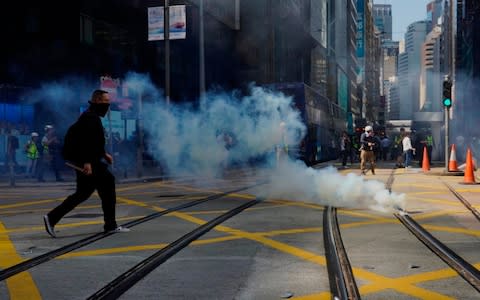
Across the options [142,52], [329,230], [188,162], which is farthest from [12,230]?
[142,52]

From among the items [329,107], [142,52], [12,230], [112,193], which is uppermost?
[142,52]

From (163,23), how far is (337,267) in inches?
585

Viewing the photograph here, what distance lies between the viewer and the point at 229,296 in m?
3.87

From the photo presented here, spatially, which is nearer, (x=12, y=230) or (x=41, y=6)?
(x=12, y=230)

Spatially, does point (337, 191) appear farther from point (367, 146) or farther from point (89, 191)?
point (367, 146)

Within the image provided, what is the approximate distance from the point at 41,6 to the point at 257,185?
38.5 ft

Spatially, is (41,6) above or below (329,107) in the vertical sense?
above

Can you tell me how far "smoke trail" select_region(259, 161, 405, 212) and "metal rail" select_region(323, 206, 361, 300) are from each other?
7.17 feet

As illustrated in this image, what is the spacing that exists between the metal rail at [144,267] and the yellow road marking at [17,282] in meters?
0.46

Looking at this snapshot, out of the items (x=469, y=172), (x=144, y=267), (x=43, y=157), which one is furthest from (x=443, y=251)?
(x=43, y=157)

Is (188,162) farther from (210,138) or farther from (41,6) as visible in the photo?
(41,6)

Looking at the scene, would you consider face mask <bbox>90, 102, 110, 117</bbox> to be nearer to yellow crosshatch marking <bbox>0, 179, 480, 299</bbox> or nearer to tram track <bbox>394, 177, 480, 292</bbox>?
yellow crosshatch marking <bbox>0, 179, 480, 299</bbox>

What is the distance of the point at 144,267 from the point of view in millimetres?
4738

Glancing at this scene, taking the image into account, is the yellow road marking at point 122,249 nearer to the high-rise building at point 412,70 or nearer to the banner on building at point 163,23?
the banner on building at point 163,23
